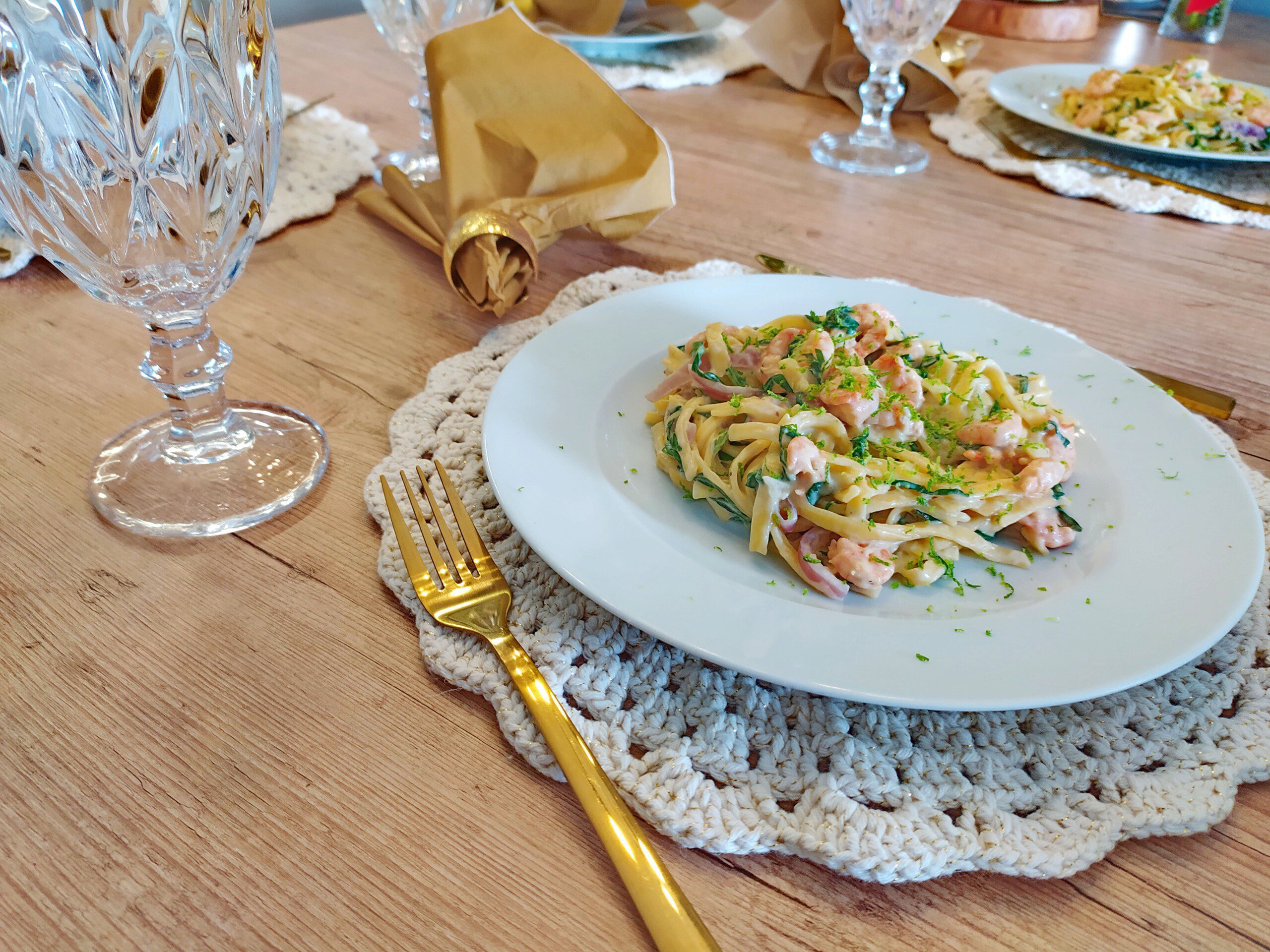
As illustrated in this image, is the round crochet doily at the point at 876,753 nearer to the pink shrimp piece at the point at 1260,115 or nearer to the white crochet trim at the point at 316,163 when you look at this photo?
the white crochet trim at the point at 316,163

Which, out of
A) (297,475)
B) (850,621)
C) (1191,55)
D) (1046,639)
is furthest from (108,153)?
(1191,55)

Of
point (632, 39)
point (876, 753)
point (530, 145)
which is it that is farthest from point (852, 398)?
point (632, 39)

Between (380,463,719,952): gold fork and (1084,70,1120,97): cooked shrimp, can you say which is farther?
(1084,70,1120,97): cooked shrimp

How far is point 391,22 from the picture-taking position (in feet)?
4.58

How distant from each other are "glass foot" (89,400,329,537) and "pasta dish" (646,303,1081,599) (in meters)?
0.34

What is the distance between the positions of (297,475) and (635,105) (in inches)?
47.3

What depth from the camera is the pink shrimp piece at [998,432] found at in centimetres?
76

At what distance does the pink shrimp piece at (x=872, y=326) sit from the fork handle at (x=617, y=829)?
1.43 ft

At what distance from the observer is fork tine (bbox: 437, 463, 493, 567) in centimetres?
73

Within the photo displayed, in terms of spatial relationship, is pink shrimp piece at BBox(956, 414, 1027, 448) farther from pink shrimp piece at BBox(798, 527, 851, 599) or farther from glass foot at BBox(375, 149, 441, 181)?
glass foot at BBox(375, 149, 441, 181)

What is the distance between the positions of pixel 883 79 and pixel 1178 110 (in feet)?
1.54

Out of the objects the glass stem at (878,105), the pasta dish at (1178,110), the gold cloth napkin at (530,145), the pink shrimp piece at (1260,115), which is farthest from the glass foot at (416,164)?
the pink shrimp piece at (1260,115)

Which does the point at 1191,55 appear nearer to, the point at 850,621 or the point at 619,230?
the point at 619,230

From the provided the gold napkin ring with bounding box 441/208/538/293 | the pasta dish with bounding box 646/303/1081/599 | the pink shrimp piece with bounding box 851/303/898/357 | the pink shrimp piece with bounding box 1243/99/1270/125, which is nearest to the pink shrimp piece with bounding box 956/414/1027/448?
the pasta dish with bounding box 646/303/1081/599
